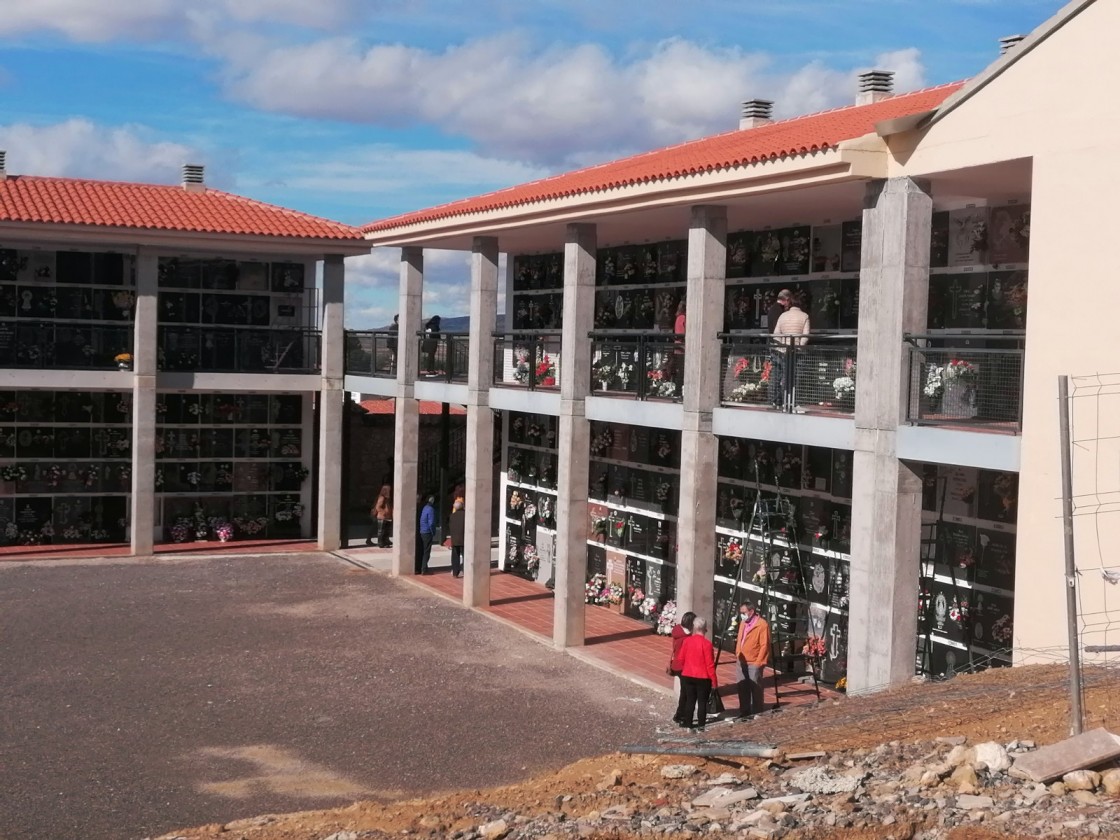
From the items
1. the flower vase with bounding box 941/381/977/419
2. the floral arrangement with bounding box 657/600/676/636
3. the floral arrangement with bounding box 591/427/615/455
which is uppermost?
the flower vase with bounding box 941/381/977/419

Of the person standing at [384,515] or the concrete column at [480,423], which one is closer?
the concrete column at [480,423]

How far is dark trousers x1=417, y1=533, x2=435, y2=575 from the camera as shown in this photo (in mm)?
22469

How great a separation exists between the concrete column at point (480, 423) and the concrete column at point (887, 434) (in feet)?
26.4

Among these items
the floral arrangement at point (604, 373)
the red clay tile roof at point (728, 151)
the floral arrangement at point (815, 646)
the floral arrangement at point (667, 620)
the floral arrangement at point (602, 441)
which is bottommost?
the floral arrangement at point (667, 620)

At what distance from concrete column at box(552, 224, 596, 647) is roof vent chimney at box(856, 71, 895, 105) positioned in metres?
3.90

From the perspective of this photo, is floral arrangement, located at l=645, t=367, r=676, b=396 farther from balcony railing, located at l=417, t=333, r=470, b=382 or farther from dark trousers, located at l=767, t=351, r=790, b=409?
balcony railing, located at l=417, t=333, r=470, b=382

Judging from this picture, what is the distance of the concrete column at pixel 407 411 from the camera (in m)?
22.5

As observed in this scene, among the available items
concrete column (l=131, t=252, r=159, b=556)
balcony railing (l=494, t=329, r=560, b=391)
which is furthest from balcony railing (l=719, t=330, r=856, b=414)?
concrete column (l=131, t=252, r=159, b=556)

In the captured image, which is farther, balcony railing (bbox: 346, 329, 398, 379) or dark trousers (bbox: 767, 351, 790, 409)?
balcony railing (bbox: 346, 329, 398, 379)

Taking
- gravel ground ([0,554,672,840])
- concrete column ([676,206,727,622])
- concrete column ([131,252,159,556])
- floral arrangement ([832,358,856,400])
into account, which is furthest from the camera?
concrete column ([131,252,159,556])

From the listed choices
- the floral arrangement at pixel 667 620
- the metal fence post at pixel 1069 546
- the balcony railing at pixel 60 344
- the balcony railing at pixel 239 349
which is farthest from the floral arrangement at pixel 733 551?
the balcony railing at pixel 60 344

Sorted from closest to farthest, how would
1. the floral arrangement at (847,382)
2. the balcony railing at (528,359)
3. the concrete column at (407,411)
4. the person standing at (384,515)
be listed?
the floral arrangement at (847,382), the balcony railing at (528,359), the concrete column at (407,411), the person standing at (384,515)

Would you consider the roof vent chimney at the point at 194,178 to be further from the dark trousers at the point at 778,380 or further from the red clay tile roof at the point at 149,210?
the dark trousers at the point at 778,380

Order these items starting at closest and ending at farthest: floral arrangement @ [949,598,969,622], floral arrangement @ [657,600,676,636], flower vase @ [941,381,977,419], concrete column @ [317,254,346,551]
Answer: flower vase @ [941,381,977,419], floral arrangement @ [949,598,969,622], floral arrangement @ [657,600,676,636], concrete column @ [317,254,346,551]
